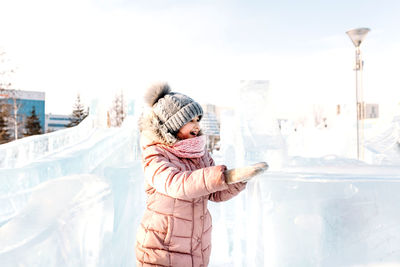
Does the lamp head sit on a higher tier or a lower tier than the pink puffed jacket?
higher

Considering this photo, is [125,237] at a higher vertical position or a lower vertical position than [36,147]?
lower

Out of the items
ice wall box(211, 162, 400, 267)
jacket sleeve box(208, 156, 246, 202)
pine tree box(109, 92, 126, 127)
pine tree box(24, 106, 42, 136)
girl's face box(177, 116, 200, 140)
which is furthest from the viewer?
pine tree box(109, 92, 126, 127)

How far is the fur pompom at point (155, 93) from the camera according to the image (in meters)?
1.51

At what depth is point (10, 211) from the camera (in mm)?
2160

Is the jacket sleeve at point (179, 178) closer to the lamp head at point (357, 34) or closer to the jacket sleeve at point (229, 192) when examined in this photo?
the jacket sleeve at point (229, 192)

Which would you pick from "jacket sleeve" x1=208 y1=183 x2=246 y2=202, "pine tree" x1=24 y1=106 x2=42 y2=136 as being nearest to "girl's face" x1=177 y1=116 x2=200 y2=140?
"jacket sleeve" x1=208 y1=183 x2=246 y2=202

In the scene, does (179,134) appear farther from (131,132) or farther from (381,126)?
(381,126)

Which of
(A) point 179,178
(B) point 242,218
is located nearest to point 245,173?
(A) point 179,178

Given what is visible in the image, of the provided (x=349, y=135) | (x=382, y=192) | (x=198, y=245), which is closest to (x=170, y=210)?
(x=198, y=245)

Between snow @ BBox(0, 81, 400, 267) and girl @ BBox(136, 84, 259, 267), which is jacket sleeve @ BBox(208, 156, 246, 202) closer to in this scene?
girl @ BBox(136, 84, 259, 267)

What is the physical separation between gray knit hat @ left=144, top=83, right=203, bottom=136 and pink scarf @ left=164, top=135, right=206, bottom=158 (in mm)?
74

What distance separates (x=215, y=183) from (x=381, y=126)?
36.6ft

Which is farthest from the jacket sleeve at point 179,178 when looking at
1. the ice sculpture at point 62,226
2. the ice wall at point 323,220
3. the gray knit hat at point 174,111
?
the ice wall at point 323,220

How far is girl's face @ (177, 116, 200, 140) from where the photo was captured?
1.45m
